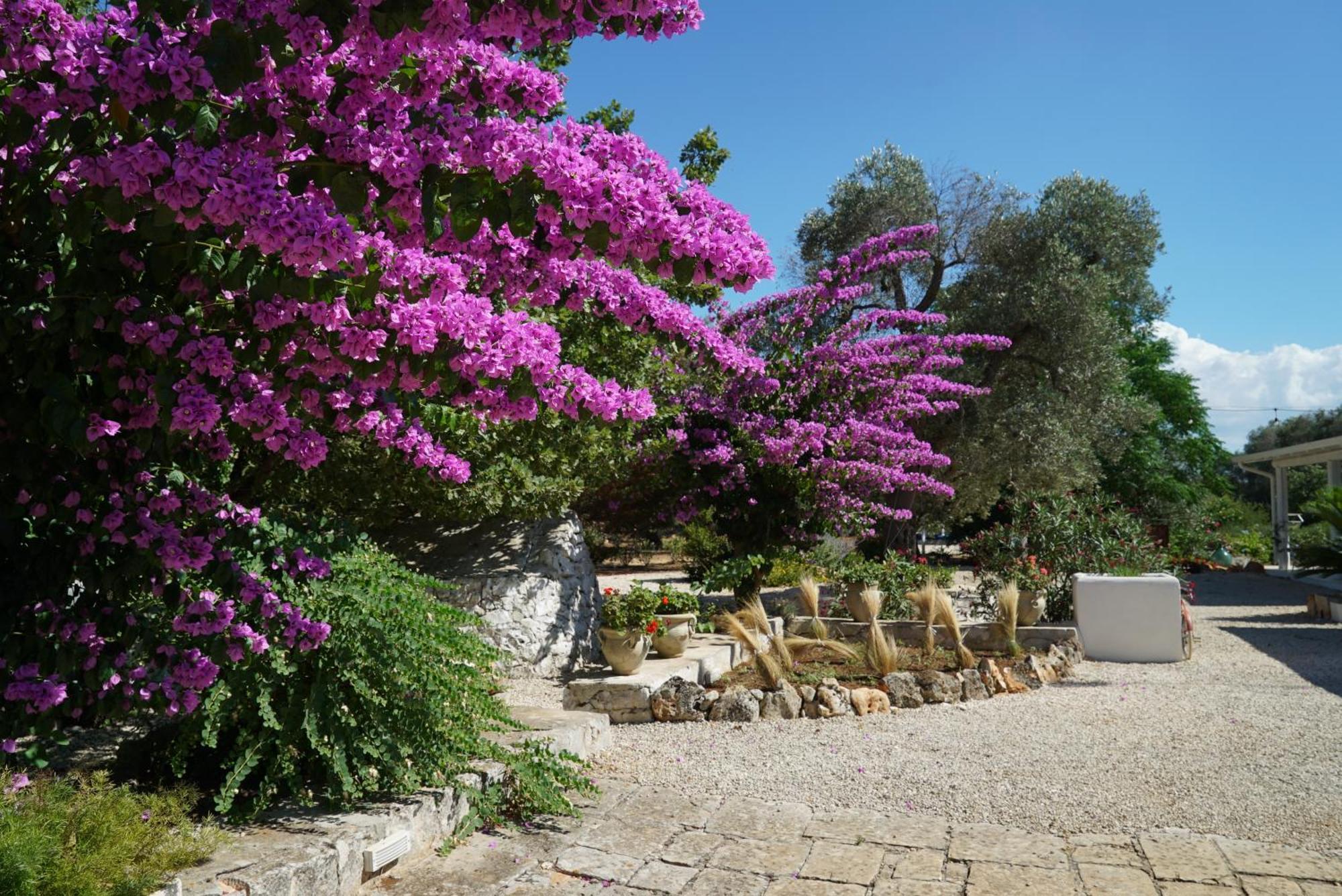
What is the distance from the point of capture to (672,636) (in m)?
7.91

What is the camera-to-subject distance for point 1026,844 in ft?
13.9

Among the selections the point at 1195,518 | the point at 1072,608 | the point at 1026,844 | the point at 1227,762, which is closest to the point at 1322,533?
the point at 1195,518

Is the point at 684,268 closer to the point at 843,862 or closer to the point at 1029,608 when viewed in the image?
the point at 843,862

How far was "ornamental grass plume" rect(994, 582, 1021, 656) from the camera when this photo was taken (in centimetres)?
862

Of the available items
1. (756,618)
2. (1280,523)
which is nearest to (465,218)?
(756,618)

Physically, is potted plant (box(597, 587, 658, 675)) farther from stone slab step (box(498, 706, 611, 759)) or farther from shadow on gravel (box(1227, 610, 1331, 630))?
shadow on gravel (box(1227, 610, 1331, 630))

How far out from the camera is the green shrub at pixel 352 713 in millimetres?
3859

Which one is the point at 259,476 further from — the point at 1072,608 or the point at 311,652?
the point at 1072,608

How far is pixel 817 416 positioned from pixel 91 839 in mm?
8840

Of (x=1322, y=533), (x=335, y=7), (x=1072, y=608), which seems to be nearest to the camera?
(x=335, y=7)

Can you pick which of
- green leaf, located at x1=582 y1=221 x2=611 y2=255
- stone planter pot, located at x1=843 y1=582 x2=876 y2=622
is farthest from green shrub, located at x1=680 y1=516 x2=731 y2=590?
green leaf, located at x1=582 y1=221 x2=611 y2=255

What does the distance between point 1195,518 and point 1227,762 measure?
64.8 ft

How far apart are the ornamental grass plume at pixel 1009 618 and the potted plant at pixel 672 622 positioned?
8.93 feet

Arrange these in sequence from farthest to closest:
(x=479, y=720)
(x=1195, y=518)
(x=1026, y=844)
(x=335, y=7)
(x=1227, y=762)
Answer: (x=1195, y=518) → (x=1227, y=762) → (x=479, y=720) → (x=1026, y=844) → (x=335, y=7)
